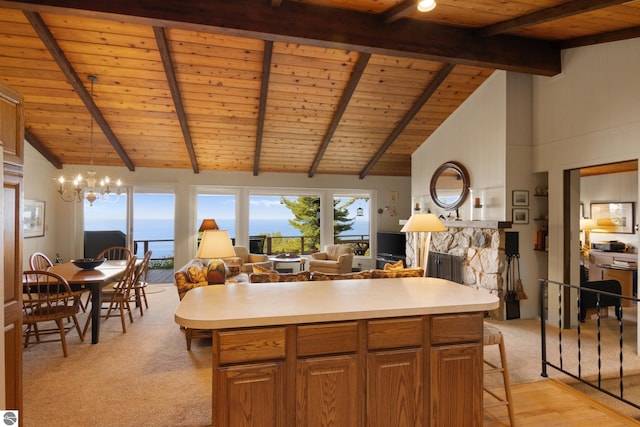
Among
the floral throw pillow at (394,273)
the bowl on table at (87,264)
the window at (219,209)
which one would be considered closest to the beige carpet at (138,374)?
the bowl on table at (87,264)

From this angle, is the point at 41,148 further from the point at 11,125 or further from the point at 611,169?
the point at 611,169

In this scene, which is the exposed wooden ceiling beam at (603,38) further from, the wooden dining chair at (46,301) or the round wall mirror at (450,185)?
the wooden dining chair at (46,301)

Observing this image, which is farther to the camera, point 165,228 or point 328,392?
point 165,228

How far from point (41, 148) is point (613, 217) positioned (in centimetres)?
1072

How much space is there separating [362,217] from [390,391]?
6.79m

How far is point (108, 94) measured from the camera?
510 cm

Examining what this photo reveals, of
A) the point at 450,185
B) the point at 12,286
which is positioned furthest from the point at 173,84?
the point at 450,185

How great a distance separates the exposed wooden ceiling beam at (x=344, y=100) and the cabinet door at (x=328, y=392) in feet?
12.8

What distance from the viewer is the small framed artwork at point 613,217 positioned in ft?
21.0

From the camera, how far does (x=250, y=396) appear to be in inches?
69.3

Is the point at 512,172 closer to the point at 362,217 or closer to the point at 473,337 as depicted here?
the point at 473,337

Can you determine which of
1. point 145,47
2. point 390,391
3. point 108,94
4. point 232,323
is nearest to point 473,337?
point 390,391

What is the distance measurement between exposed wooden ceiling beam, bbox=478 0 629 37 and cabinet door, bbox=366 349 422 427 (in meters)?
3.43

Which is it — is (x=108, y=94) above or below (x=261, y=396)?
above
